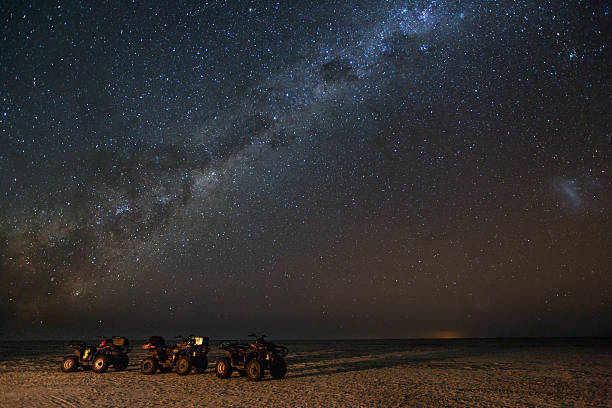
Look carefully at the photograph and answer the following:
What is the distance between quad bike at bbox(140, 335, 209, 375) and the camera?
18.7 meters

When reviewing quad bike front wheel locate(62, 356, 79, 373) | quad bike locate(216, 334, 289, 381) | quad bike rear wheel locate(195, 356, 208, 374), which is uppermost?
quad bike locate(216, 334, 289, 381)

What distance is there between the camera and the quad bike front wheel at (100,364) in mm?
19406

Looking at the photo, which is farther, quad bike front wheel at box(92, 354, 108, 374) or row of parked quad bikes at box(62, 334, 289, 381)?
quad bike front wheel at box(92, 354, 108, 374)

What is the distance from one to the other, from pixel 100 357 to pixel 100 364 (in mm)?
324

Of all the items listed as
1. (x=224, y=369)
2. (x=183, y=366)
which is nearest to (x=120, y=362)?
(x=183, y=366)

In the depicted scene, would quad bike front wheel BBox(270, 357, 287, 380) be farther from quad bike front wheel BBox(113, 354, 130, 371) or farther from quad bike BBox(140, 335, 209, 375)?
quad bike front wheel BBox(113, 354, 130, 371)

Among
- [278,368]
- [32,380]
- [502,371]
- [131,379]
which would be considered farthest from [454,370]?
[32,380]

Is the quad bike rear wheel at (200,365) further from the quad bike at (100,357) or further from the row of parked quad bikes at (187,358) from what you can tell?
the quad bike at (100,357)

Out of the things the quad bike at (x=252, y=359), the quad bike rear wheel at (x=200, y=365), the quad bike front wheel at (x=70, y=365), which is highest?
the quad bike at (x=252, y=359)

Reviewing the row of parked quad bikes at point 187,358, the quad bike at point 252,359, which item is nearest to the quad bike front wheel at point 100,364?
the row of parked quad bikes at point 187,358

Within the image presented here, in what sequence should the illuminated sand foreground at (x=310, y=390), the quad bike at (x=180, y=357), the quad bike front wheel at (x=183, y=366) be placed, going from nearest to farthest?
the illuminated sand foreground at (x=310, y=390) < the quad bike front wheel at (x=183, y=366) < the quad bike at (x=180, y=357)

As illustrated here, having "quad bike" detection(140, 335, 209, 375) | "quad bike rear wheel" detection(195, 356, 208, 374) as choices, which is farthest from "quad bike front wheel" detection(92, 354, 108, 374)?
"quad bike rear wheel" detection(195, 356, 208, 374)

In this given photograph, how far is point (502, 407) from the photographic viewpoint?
12328 mm

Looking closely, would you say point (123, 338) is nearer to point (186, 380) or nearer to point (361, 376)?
point (186, 380)
